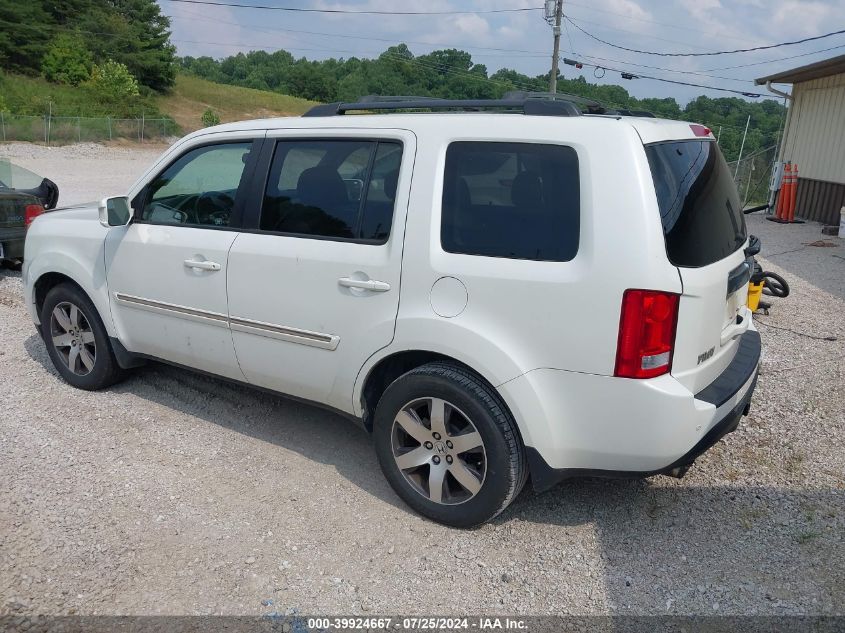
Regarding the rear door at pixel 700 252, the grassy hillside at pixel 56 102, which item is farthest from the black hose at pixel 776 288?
the grassy hillside at pixel 56 102

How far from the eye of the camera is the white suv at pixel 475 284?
2.85 meters

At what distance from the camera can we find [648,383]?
2.82m

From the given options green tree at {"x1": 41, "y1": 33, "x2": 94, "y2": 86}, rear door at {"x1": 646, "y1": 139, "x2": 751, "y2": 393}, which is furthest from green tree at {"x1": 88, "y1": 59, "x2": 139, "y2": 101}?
rear door at {"x1": 646, "y1": 139, "x2": 751, "y2": 393}

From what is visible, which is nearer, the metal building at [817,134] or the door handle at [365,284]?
the door handle at [365,284]

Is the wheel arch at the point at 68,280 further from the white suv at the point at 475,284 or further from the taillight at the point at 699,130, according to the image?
the taillight at the point at 699,130

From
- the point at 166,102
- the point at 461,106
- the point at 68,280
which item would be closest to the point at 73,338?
the point at 68,280

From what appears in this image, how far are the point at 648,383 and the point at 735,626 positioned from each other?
1.00 meters

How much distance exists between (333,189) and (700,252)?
5.97ft

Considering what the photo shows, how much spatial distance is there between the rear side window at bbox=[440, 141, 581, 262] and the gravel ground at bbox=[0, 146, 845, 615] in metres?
1.38

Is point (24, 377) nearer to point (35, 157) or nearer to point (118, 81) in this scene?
point (35, 157)

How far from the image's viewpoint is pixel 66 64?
190 ft

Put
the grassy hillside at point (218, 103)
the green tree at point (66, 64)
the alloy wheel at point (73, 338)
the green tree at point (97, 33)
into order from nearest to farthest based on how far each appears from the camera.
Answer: the alloy wheel at point (73, 338) → the green tree at point (66, 64) → the green tree at point (97, 33) → the grassy hillside at point (218, 103)

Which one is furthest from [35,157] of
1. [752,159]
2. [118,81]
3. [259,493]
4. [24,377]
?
[259,493]

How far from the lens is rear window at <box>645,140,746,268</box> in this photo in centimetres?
287
